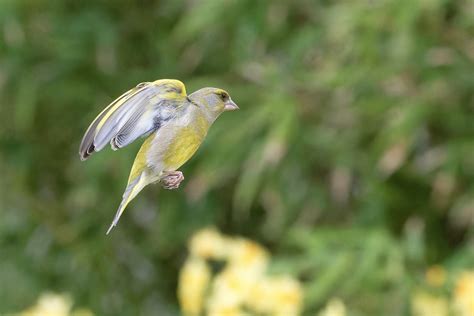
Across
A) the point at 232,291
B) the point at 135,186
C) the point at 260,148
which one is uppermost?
the point at 260,148

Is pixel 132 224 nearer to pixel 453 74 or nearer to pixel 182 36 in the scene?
pixel 182 36

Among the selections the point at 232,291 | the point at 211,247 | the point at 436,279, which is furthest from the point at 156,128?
the point at 436,279

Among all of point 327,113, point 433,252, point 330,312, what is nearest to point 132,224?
point 327,113

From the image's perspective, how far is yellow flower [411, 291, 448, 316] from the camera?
119 cm

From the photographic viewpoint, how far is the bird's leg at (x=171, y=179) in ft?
0.90

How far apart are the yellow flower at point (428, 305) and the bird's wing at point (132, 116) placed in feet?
3.08

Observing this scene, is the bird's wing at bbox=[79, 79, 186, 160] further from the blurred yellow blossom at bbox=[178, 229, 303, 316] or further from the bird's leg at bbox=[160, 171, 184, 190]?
the blurred yellow blossom at bbox=[178, 229, 303, 316]

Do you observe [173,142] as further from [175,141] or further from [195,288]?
[195,288]

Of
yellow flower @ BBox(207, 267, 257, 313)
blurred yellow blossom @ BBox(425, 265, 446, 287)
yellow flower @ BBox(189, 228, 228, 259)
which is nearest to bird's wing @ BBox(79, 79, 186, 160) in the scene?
yellow flower @ BBox(207, 267, 257, 313)

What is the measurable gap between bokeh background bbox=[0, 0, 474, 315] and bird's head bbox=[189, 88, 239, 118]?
3.58ft

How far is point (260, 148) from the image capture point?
69.6 inches

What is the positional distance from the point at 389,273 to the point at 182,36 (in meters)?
0.84

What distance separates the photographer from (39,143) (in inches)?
88.3

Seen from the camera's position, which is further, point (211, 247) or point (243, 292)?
point (211, 247)
